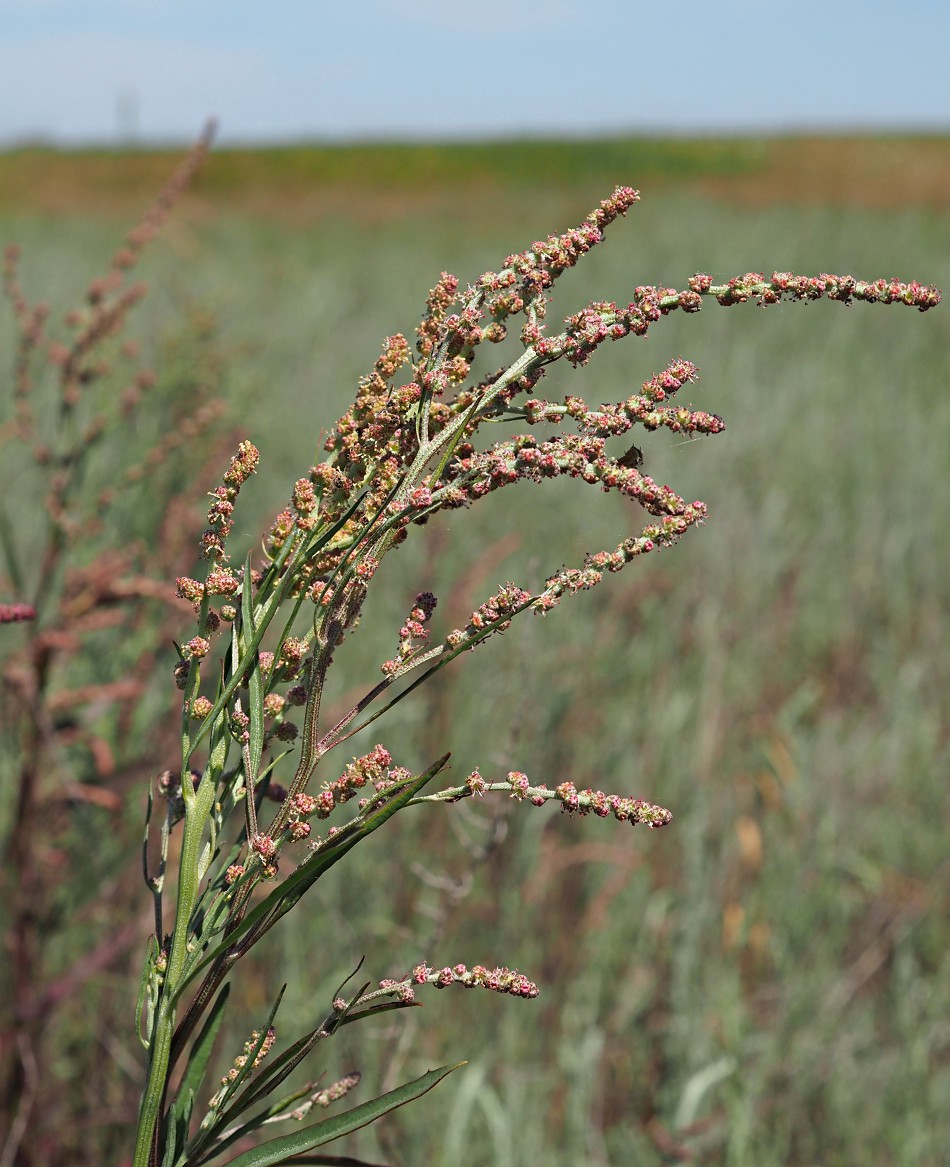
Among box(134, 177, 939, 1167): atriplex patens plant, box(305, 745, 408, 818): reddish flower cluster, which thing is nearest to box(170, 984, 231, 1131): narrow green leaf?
box(134, 177, 939, 1167): atriplex patens plant

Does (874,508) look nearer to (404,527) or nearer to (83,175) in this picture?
(404,527)

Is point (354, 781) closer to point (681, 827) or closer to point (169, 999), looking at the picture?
point (169, 999)

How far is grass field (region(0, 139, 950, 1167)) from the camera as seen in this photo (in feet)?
6.36

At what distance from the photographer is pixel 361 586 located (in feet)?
2.05

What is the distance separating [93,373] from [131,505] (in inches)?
47.3

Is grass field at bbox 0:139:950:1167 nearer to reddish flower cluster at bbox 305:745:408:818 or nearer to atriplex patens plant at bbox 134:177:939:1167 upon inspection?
atriplex patens plant at bbox 134:177:939:1167

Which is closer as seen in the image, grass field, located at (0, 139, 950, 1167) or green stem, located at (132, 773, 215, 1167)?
green stem, located at (132, 773, 215, 1167)

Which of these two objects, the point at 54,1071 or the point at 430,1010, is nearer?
the point at 54,1071

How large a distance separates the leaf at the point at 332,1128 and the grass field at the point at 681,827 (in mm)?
406

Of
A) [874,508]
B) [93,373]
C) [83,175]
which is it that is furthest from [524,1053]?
[83,175]

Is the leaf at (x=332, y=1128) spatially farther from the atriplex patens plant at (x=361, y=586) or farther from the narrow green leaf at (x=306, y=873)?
the narrow green leaf at (x=306, y=873)

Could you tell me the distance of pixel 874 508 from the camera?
4.42m

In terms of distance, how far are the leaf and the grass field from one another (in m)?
0.41

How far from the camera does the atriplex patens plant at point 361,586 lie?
0.60m
